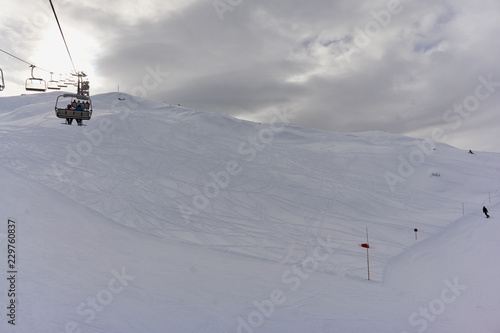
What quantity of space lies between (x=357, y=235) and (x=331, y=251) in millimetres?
2944

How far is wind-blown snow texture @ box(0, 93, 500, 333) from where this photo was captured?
8.95 metres

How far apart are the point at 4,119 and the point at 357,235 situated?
129ft

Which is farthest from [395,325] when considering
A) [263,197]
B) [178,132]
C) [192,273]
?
[178,132]

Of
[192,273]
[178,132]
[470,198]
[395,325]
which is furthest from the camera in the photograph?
[178,132]

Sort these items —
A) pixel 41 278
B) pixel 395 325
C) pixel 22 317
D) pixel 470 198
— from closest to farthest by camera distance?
pixel 22 317, pixel 395 325, pixel 41 278, pixel 470 198

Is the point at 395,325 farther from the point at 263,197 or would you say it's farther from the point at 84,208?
the point at 84,208

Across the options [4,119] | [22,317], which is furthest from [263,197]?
[4,119]

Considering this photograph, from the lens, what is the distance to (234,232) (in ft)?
53.1

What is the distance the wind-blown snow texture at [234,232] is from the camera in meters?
8.95

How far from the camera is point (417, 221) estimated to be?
1897 centimetres

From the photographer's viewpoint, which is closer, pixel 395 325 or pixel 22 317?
pixel 22 317

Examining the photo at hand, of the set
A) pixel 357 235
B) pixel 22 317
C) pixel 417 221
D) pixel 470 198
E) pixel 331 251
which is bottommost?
pixel 22 317

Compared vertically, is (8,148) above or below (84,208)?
above

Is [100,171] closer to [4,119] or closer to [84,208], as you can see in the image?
[84,208]
